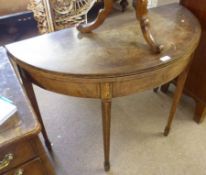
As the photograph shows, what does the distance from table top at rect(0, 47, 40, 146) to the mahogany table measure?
0.27 feet

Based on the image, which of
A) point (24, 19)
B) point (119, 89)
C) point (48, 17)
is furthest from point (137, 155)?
point (24, 19)

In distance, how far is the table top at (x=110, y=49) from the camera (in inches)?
31.3

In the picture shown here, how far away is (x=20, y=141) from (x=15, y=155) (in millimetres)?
71

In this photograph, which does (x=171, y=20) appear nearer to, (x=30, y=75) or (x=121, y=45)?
(x=121, y=45)

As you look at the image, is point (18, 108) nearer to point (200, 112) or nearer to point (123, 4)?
point (200, 112)

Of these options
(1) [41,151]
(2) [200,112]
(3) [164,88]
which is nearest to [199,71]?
(2) [200,112]

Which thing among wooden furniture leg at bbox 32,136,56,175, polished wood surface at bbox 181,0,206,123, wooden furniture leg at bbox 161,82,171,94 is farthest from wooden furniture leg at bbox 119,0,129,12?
wooden furniture leg at bbox 32,136,56,175

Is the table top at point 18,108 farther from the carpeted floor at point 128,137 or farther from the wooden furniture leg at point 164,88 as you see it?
the wooden furniture leg at point 164,88

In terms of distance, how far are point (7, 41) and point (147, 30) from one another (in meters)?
1.47

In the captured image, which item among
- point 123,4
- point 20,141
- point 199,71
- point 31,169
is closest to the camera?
point 20,141

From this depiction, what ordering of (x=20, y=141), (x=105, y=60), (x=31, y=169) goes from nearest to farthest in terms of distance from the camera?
(x=20, y=141) < (x=31, y=169) < (x=105, y=60)

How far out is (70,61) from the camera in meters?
0.83

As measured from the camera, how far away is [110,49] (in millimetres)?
888

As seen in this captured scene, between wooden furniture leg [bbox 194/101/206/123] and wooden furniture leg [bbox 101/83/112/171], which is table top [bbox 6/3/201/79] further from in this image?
wooden furniture leg [bbox 194/101/206/123]
